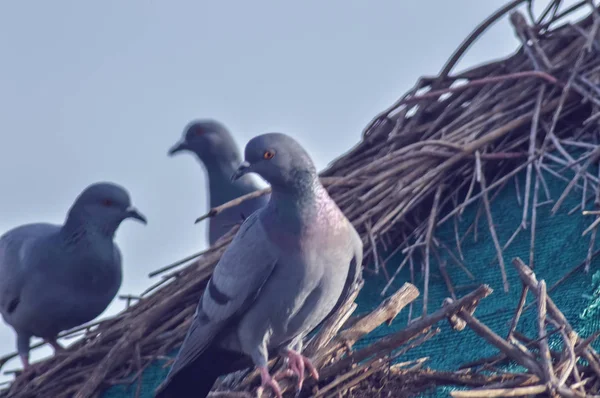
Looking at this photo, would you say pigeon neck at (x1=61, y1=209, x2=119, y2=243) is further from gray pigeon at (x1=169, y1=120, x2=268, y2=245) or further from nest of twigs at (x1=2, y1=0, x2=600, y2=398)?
gray pigeon at (x1=169, y1=120, x2=268, y2=245)

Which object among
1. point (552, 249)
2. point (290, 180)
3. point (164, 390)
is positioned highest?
point (290, 180)

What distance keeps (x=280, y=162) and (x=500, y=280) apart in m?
0.93

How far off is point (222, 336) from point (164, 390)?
11.2 inches

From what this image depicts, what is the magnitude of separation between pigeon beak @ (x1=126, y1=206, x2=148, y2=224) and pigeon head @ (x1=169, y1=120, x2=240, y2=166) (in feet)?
4.64

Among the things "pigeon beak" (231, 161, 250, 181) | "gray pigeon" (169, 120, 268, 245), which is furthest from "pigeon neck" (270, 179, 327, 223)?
"gray pigeon" (169, 120, 268, 245)

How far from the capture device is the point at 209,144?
714 centimetres

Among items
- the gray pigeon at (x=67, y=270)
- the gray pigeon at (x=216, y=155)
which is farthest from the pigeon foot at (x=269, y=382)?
the gray pigeon at (x=216, y=155)

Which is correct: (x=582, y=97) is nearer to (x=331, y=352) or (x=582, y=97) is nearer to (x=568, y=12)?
(x=568, y=12)

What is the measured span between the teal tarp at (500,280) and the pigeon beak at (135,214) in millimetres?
1526

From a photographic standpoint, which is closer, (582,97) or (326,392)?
(326,392)

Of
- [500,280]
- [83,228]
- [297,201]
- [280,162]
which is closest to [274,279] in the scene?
[297,201]

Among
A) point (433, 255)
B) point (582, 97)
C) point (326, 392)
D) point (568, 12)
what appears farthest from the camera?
point (568, 12)

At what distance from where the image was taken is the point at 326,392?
10.3ft

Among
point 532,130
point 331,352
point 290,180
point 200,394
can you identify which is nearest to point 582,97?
point 532,130
